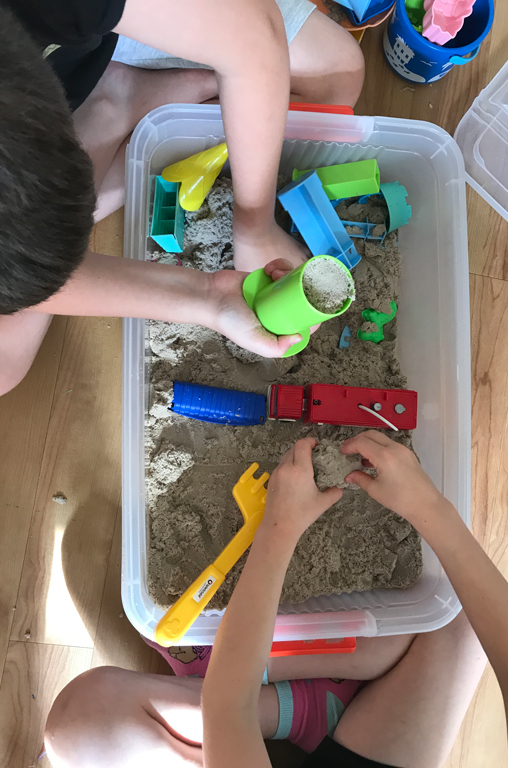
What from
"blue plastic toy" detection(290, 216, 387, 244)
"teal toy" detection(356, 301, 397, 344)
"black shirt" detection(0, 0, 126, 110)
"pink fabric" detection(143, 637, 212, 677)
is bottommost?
"pink fabric" detection(143, 637, 212, 677)

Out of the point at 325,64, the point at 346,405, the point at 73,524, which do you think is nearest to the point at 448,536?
the point at 346,405

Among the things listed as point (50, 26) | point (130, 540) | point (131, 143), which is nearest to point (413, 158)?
point (131, 143)

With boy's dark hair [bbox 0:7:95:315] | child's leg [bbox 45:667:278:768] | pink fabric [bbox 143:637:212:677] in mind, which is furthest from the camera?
pink fabric [bbox 143:637:212:677]

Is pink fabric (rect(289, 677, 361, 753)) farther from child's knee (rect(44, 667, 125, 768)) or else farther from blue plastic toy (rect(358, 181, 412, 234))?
blue plastic toy (rect(358, 181, 412, 234))

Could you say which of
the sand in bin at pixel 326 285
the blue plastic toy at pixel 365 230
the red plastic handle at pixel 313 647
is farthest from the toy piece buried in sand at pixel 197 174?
the red plastic handle at pixel 313 647

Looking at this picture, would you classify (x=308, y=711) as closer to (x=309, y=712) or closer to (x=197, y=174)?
(x=309, y=712)

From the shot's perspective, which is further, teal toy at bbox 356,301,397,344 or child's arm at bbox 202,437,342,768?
teal toy at bbox 356,301,397,344

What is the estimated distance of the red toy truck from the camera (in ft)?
2.27

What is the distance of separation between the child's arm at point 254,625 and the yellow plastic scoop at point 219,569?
1.9 inches

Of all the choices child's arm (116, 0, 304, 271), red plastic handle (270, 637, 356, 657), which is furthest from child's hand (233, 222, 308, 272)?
red plastic handle (270, 637, 356, 657)

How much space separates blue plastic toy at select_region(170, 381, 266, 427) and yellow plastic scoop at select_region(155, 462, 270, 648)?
8cm

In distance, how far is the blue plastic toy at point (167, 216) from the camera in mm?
737

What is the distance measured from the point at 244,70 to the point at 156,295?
276 millimetres

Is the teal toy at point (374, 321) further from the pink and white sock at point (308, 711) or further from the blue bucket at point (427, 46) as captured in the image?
the pink and white sock at point (308, 711)
